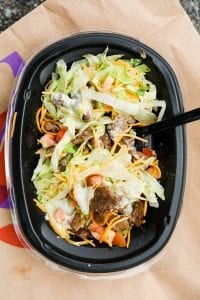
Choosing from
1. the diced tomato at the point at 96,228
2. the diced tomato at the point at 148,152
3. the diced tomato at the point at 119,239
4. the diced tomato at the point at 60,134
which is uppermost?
the diced tomato at the point at 60,134

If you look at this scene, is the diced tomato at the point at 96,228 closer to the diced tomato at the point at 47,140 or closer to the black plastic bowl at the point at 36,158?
the black plastic bowl at the point at 36,158

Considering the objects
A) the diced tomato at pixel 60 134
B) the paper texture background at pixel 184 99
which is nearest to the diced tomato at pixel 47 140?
the diced tomato at pixel 60 134

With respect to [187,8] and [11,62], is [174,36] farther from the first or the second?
[11,62]

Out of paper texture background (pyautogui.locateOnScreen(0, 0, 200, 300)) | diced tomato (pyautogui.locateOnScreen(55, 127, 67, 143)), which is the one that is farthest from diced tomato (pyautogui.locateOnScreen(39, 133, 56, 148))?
paper texture background (pyautogui.locateOnScreen(0, 0, 200, 300))

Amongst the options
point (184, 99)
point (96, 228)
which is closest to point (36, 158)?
point (96, 228)

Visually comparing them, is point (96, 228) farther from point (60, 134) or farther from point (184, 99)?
point (184, 99)

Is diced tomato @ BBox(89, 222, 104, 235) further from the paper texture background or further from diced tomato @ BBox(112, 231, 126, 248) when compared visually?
the paper texture background
